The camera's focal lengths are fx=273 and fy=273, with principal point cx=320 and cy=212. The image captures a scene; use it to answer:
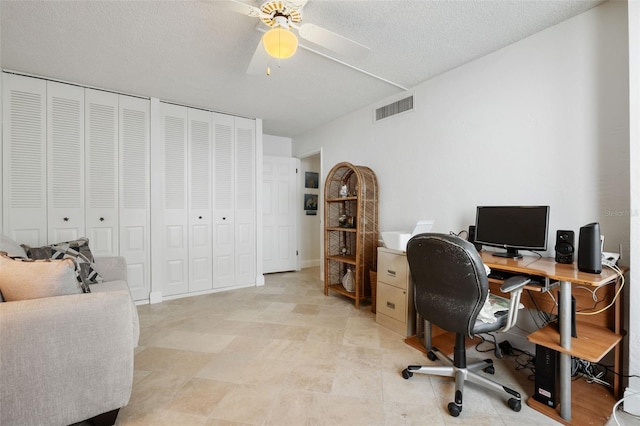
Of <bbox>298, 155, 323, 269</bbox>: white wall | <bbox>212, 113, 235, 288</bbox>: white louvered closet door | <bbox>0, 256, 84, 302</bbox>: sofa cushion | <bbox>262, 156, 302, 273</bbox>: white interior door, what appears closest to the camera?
<bbox>0, 256, 84, 302</bbox>: sofa cushion

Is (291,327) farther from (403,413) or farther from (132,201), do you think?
(132,201)

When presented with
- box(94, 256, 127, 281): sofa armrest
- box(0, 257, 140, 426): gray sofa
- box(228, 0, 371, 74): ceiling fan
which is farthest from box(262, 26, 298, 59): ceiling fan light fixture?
box(94, 256, 127, 281): sofa armrest

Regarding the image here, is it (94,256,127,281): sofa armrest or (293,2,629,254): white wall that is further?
(94,256,127,281): sofa armrest

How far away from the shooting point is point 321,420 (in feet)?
4.86

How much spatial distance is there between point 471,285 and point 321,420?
109 cm

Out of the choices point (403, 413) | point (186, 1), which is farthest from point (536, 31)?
point (403, 413)

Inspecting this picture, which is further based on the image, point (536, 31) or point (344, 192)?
point (344, 192)

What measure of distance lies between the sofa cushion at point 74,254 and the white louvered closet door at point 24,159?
0.55 meters

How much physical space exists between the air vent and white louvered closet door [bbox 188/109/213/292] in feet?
7.48

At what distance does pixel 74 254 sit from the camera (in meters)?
2.35

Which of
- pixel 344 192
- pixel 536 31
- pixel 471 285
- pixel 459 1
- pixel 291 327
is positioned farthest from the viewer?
pixel 344 192

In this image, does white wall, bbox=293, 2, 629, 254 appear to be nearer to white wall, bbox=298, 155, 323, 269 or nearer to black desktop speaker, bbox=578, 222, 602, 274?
black desktop speaker, bbox=578, 222, 602, 274

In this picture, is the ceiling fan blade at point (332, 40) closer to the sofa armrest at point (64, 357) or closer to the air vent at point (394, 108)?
the air vent at point (394, 108)

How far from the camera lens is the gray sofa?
1.21 m
